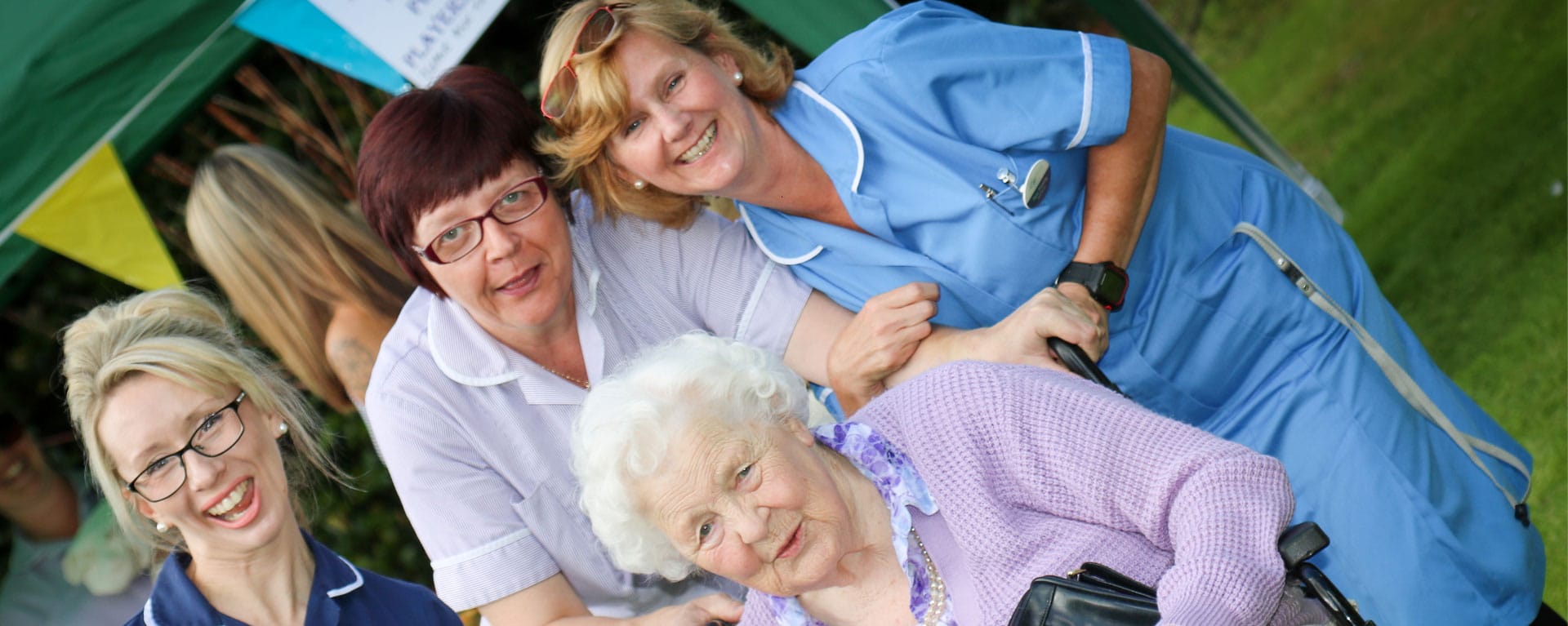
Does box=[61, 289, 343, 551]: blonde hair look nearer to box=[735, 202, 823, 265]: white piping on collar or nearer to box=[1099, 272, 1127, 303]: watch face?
box=[735, 202, 823, 265]: white piping on collar

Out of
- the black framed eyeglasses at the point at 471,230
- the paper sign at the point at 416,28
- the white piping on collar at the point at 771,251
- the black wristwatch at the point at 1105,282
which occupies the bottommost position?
the paper sign at the point at 416,28

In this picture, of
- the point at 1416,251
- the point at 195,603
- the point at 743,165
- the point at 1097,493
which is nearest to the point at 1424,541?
the point at 1097,493

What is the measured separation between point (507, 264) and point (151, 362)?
57 cm

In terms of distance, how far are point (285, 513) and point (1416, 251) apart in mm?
3965

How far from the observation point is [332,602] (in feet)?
6.56

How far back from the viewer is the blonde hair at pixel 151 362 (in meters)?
1.87

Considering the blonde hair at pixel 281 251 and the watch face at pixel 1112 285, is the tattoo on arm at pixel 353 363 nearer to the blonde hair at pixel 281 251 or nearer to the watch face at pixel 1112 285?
the blonde hair at pixel 281 251

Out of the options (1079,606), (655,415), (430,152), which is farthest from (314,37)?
(1079,606)

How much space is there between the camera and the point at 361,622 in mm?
2020

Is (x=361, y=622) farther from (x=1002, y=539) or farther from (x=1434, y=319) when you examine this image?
(x=1434, y=319)

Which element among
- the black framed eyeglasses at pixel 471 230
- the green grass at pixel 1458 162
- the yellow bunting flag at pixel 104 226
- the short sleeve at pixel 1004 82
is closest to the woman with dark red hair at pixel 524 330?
the black framed eyeglasses at pixel 471 230

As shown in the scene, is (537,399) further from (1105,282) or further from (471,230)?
(1105,282)

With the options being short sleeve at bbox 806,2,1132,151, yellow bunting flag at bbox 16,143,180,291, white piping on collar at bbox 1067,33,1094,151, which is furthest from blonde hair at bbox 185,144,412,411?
white piping on collar at bbox 1067,33,1094,151

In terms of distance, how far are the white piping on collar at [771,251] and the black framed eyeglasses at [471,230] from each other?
15.4 inches
